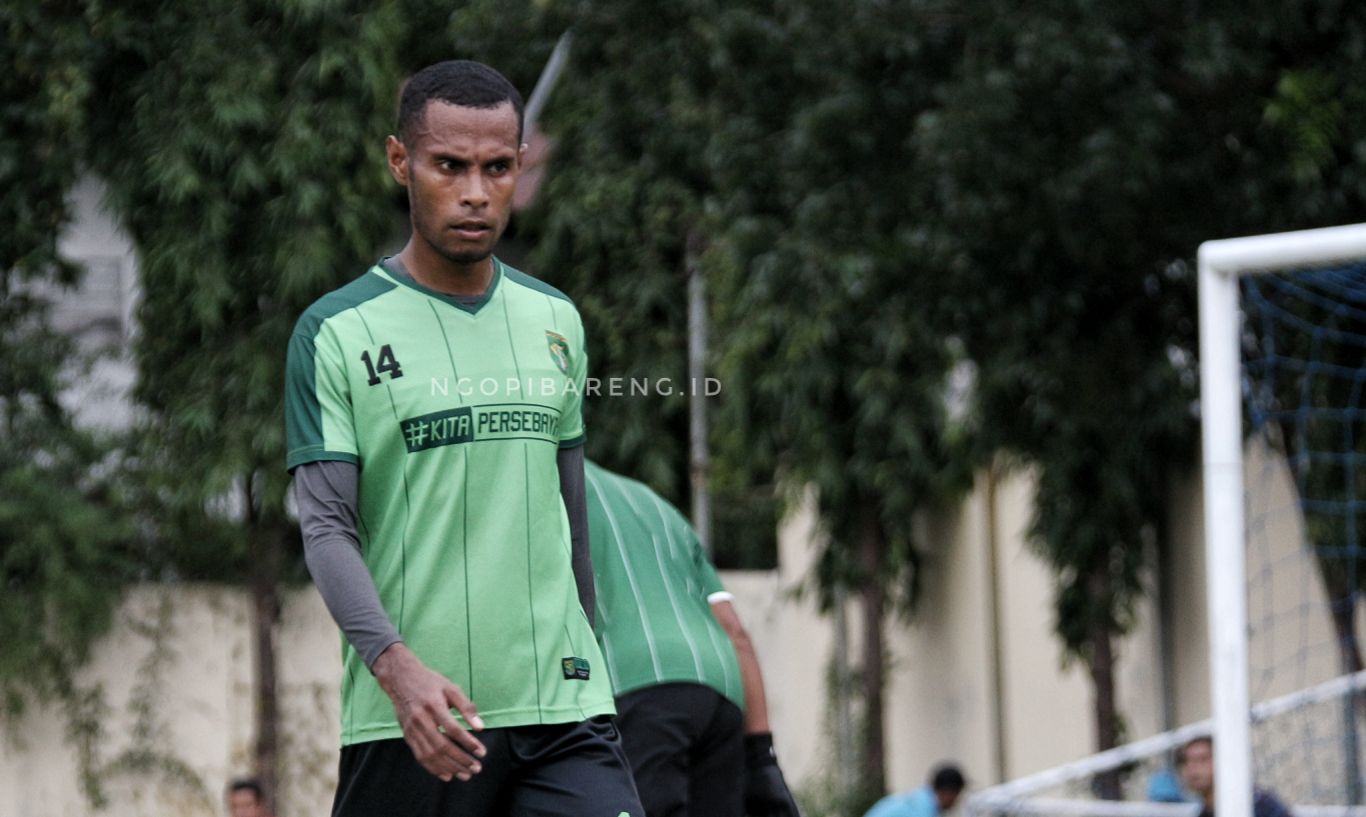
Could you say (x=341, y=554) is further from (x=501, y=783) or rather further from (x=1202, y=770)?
(x=1202, y=770)

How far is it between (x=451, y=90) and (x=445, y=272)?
299mm

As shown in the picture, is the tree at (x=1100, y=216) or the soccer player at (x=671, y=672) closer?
the soccer player at (x=671, y=672)

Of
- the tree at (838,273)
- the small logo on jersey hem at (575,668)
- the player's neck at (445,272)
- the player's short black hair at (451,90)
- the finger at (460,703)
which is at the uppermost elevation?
the tree at (838,273)

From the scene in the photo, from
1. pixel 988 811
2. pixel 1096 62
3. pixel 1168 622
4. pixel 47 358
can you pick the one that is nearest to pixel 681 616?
pixel 1096 62

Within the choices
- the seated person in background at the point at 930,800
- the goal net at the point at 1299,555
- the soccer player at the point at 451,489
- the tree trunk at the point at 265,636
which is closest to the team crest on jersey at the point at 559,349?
the soccer player at the point at 451,489

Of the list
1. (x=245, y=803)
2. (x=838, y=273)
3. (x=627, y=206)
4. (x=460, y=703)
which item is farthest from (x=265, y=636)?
(x=460, y=703)

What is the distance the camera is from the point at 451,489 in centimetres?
340

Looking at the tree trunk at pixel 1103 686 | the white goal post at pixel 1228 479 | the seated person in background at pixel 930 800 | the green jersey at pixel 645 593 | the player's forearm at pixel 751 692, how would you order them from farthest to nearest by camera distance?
the tree trunk at pixel 1103 686
the seated person in background at pixel 930 800
the white goal post at pixel 1228 479
the player's forearm at pixel 751 692
the green jersey at pixel 645 593

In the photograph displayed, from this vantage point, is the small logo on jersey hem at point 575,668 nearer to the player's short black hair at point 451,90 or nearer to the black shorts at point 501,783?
the black shorts at point 501,783

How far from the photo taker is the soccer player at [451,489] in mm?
3381

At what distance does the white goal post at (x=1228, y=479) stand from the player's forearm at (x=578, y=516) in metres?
3.93

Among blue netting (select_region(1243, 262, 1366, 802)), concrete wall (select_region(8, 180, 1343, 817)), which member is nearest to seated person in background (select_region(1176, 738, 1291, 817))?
blue netting (select_region(1243, 262, 1366, 802))

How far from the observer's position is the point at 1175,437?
1198 cm

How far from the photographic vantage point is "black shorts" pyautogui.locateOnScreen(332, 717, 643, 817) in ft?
11.1
